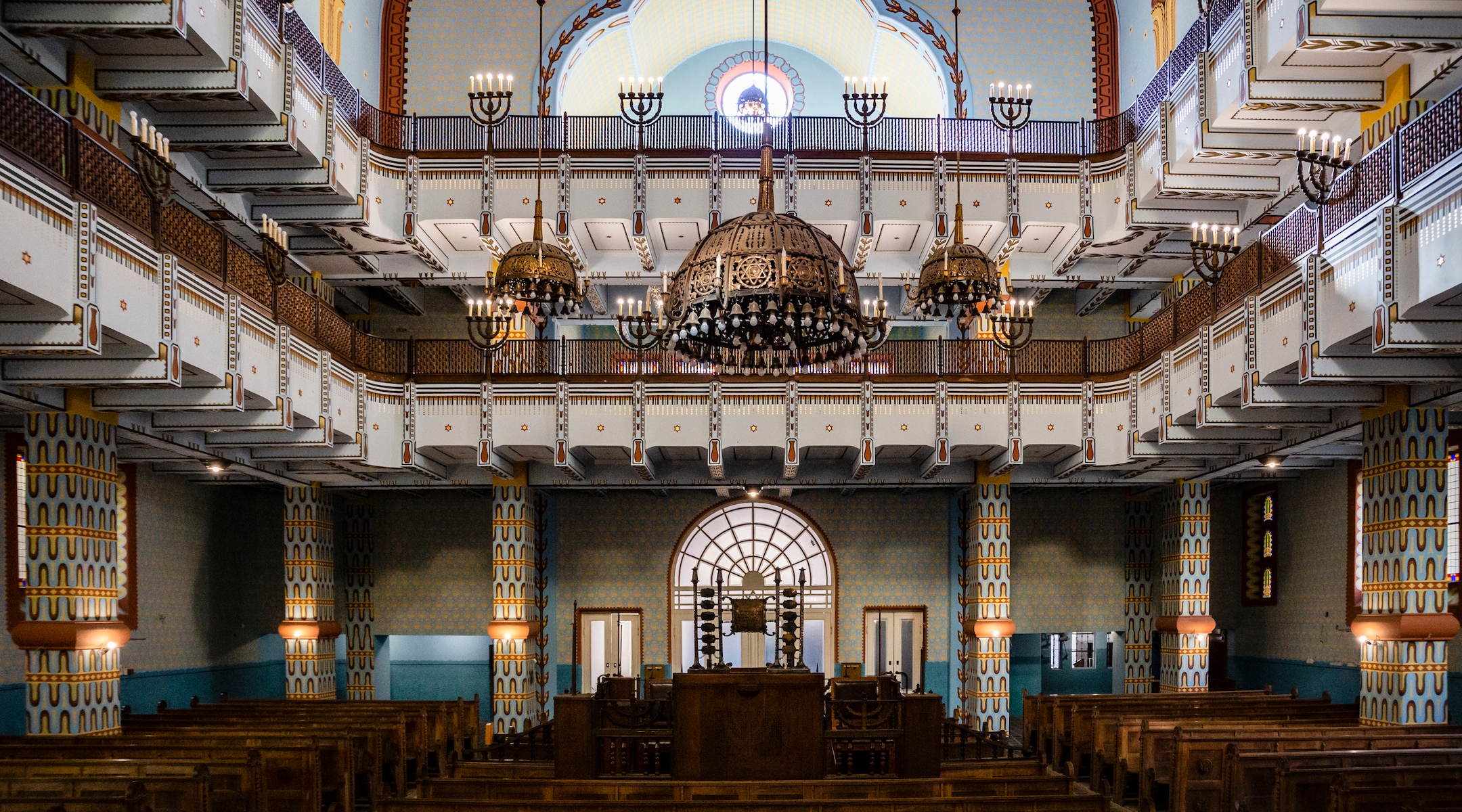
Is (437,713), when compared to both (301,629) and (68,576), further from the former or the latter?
(301,629)

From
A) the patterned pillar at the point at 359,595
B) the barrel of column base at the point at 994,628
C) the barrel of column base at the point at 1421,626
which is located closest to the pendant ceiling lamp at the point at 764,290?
the barrel of column base at the point at 1421,626

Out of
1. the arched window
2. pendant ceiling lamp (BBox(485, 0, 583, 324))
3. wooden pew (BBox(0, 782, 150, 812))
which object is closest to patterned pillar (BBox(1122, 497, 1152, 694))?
the arched window

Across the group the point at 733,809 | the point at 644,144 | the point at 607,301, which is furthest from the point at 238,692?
the point at 733,809

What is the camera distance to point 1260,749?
12.7 metres

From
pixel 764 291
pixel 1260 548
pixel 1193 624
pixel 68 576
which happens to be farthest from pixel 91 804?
pixel 1260 548

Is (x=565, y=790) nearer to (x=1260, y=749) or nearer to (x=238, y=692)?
(x=1260, y=749)

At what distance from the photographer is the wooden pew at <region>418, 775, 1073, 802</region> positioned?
34.2ft

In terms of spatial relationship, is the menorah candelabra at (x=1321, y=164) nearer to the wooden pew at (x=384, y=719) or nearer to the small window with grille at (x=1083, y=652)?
the wooden pew at (x=384, y=719)

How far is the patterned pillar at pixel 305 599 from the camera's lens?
2291 cm

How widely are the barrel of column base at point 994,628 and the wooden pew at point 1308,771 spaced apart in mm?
10678

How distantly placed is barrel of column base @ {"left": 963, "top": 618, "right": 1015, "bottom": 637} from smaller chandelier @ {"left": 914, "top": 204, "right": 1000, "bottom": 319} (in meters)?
11.0

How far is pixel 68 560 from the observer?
14.1m

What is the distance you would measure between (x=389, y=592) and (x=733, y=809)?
19055 millimetres

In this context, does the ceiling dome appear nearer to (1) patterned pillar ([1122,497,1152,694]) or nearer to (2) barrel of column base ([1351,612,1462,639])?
(2) barrel of column base ([1351,612,1462,639])
